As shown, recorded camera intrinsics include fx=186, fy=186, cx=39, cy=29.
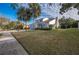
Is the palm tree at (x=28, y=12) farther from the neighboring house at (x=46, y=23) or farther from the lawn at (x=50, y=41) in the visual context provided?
the lawn at (x=50, y=41)

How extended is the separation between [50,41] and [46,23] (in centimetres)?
23

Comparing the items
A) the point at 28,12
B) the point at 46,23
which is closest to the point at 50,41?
the point at 46,23

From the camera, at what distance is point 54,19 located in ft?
7.34

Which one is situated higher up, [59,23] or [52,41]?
[59,23]

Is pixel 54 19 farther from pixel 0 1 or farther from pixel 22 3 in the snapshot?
pixel 0 1

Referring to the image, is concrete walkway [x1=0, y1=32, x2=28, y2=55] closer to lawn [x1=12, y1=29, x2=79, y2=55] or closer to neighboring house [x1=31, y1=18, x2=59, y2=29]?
lawn [x1=12, y1=29, x2=79, y2=55]

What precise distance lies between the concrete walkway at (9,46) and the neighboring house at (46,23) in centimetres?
30

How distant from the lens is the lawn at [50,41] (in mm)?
2191

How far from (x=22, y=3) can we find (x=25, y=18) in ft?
0.62

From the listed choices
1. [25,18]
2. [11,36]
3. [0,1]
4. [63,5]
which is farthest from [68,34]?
[0,1]

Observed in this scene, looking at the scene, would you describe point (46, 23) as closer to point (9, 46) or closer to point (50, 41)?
point (50, 41)

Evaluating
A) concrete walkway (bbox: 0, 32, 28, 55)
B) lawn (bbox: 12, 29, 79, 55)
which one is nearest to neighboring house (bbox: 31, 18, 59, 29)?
lawn (bbox: 12, 29, 79, 55)

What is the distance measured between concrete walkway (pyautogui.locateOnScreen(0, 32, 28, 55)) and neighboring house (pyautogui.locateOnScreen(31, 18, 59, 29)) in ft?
0.98
